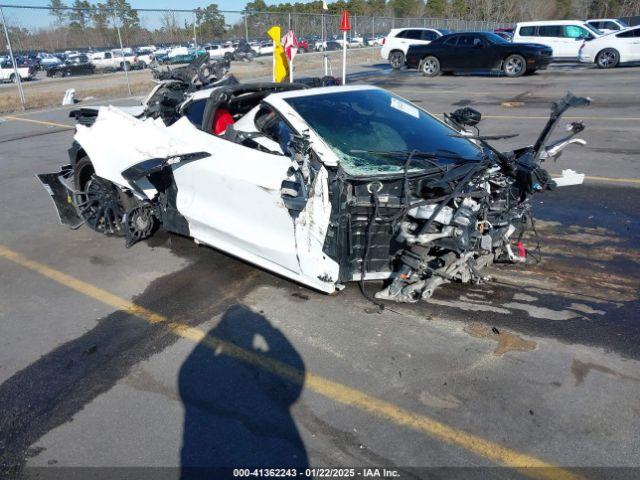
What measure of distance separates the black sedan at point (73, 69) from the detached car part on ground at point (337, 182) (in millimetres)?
29603

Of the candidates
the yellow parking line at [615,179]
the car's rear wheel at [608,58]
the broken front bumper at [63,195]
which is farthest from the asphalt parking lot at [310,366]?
the car's rear wheel at [608,58]

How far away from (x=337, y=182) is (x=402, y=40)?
72.9ft

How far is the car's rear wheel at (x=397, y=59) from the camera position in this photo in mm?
24078

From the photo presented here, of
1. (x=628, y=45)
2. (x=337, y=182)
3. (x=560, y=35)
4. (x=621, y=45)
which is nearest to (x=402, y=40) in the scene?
(x=560, y=35)

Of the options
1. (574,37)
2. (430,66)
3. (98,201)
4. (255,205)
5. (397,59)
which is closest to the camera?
(255,205)

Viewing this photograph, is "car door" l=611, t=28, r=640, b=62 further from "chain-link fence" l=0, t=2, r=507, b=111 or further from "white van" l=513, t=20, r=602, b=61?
"chain-link fence" l=0, t=2, r=507, b=111

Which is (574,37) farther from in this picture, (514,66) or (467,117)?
(467,117)

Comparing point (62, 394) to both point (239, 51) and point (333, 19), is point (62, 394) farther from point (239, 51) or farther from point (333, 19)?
point (333, 19)

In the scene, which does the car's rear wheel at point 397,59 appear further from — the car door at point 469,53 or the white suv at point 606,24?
the white suv at point 606,24

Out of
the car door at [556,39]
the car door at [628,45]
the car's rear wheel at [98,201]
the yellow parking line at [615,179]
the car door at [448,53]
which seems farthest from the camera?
the car door at [556,39]

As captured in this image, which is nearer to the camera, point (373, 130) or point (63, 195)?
point (373, 130)

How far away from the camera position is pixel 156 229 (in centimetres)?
605

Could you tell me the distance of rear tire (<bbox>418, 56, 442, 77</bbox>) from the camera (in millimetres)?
20984

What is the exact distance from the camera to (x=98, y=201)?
232 inches
